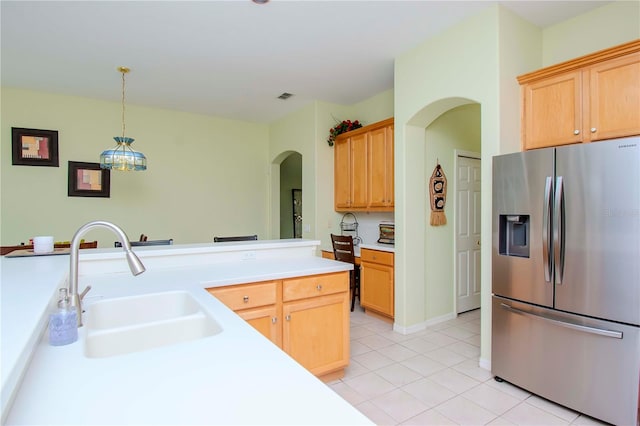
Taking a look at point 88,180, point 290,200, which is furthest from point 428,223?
point 88,180

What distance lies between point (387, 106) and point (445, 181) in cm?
137

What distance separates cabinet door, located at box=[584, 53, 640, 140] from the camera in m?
2.13

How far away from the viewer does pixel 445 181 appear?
397cm

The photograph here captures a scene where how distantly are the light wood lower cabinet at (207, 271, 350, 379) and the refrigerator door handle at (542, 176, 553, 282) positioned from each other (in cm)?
136

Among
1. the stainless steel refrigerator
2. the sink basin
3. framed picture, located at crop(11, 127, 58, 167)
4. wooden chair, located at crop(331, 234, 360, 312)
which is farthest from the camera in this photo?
framed picture, located at crop(11, 127, 58, 167)

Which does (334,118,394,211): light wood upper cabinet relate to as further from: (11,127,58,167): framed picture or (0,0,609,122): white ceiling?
(11,127,58,167): framed picture

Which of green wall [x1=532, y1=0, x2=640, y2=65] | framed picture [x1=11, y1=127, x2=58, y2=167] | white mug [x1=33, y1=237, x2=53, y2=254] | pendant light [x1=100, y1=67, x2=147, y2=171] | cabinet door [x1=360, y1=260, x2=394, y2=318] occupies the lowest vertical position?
cabinet door [x1=360, y1=260, x2=394, y2=318]

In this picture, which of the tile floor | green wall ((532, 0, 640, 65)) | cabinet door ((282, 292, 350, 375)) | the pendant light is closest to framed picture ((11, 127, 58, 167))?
the pendant light

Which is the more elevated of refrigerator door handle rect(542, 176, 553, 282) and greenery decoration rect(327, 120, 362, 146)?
greenery decoration rect(327, 120, 362, 146)

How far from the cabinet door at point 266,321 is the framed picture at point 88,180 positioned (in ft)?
12.7

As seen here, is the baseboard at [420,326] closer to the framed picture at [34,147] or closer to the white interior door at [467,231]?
the white interior door at [467,231]

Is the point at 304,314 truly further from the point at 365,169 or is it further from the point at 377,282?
the point at 365,169

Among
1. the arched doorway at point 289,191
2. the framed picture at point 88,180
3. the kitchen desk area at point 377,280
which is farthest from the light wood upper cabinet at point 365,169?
the framed picture at point 88,180

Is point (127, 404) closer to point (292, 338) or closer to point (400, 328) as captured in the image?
point (292, 338)
